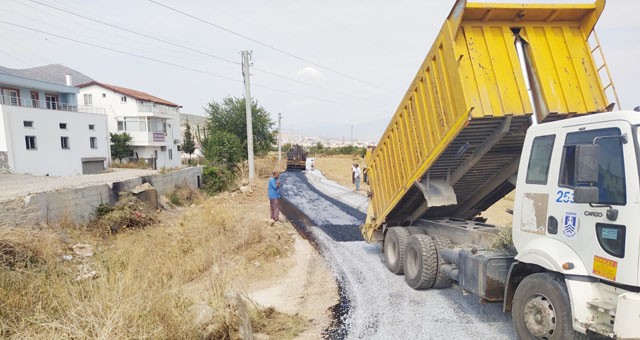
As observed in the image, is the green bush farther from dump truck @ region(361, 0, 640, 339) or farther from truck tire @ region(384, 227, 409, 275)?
dump truck @ region(361, 0, 640, 339)

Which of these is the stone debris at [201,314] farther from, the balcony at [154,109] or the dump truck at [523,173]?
the balcony at [154,109]

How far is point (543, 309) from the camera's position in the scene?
11.3 ft

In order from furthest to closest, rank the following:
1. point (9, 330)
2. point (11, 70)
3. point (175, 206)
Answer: point (11, 70) < point (175, 206) < point (9, 330)

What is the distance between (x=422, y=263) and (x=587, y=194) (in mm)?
2945

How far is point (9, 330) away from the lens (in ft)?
10.6

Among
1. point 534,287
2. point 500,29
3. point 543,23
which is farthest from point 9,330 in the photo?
point 543,23

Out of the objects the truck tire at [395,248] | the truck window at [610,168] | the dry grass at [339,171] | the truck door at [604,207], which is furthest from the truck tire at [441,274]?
the dry grass at [339,171]

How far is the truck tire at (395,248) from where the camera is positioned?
21.0 feet

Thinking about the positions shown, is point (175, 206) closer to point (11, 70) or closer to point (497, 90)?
point (497, 90)

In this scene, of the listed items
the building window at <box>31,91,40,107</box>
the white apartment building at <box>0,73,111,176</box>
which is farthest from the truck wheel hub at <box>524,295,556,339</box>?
the building window at <box>31,91,40,107</box>

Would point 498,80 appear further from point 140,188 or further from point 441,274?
point 140,188

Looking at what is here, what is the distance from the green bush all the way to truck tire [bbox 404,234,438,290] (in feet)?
59.9

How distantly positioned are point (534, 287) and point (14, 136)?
28.3 metres

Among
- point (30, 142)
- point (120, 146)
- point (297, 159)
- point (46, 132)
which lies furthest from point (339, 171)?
point (30, 142)
